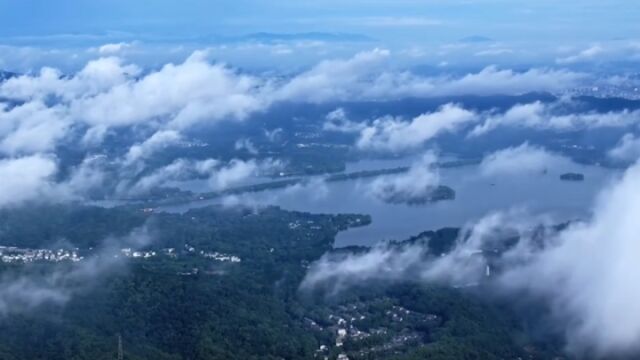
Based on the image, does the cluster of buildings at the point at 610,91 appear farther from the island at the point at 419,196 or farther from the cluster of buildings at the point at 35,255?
the cluster of buildings at the point at 35,255

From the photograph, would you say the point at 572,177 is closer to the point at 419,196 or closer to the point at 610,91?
the point at 419,196

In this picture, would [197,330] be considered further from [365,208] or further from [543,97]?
[543,97]

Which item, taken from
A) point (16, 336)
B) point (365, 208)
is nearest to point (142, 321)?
point (16, 336)

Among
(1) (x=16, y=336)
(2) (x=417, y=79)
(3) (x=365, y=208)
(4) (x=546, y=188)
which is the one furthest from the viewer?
(2) (x=417, y=79)

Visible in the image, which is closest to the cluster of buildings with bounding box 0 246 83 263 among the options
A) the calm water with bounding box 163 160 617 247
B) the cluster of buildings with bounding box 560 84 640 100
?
the calm water with bounding box 163 160 617 247

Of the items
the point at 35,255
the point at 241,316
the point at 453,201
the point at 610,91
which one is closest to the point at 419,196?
the point at 453,201

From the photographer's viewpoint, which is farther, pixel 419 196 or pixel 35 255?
pixel 419 196
